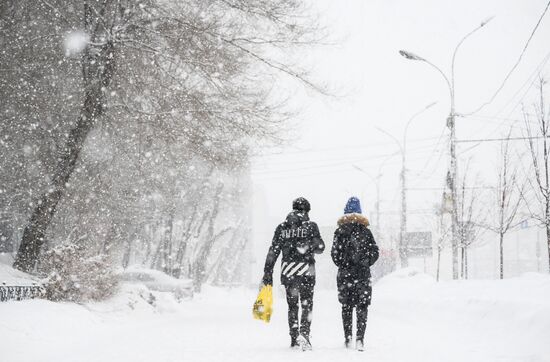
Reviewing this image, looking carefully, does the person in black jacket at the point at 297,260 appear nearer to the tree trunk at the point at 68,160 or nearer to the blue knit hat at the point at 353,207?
the blue knit hat at the point at 353,207

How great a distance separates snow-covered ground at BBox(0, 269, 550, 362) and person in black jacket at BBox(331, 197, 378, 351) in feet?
1.64

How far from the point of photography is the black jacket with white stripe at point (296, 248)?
6.96 m

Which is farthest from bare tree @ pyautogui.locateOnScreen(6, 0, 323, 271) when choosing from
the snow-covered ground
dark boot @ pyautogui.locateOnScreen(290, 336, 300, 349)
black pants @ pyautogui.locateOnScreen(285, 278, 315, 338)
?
dark boot @ pyautogui.locateOnScreen(290, 336, 300, 349)

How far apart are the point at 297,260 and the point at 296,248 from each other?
159 millimetres

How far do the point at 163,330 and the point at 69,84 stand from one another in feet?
24.6

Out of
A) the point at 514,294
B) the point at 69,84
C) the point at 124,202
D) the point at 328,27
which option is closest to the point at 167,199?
the point at 124,202

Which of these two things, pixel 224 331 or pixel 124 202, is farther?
pixel 124 202

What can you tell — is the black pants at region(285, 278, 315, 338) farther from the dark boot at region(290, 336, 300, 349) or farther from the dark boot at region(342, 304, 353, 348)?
the dark boot at region(342, 304, 353, 348)

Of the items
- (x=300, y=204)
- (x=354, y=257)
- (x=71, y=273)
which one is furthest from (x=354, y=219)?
(x=71, y=273)

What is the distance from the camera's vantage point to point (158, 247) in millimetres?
33094

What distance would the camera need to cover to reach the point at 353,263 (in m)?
7.20

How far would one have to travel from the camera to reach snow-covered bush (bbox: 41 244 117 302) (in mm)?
9859

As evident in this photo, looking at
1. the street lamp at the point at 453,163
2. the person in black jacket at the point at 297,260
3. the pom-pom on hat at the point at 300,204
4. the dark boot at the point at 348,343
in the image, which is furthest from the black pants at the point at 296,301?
the street lamp at the point at 453,163

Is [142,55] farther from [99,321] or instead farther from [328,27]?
[99,321]
